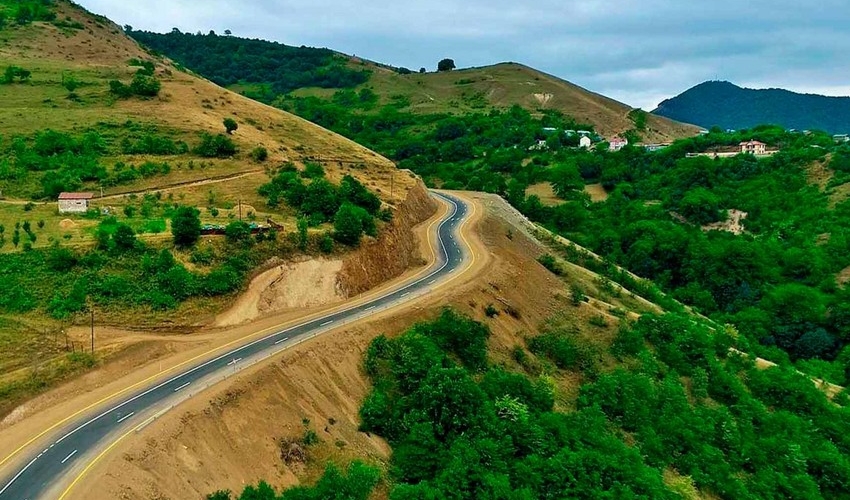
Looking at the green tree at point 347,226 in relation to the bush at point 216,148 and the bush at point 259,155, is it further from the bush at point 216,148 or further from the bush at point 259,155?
the bush at point 216,148

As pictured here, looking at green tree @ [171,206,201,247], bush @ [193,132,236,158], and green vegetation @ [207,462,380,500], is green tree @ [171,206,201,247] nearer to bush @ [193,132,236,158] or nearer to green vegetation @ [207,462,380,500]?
green vegetation @ [207,462,380,500]

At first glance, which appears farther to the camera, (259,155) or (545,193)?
(545,193)

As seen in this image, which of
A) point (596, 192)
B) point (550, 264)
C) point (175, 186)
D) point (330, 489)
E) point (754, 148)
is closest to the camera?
point (330, 489)

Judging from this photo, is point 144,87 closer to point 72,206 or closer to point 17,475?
point 72,206

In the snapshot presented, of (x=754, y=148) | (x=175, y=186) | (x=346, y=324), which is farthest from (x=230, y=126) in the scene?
(x=754, y=148)

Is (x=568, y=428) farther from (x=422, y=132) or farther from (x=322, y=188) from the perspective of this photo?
(x=422, y=132)

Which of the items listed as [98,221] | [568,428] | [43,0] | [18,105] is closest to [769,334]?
A: [568,428]
